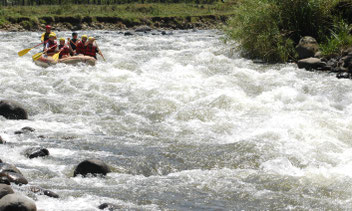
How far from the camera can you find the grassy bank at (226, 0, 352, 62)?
13539 millimetres

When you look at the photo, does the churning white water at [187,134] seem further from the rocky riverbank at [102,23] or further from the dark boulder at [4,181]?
the rocky riverbank at [102,23]

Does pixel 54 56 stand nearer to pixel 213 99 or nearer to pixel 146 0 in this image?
pixel 213 99

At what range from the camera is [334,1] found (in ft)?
45.2

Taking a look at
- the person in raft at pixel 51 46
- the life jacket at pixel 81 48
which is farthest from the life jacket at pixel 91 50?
the person in raft at pixel 51 46

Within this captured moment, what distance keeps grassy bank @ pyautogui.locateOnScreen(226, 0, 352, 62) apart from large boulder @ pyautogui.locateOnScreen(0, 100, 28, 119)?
7.67 meters

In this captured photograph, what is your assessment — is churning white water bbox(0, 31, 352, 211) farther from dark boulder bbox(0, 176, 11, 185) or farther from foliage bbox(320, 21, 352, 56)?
foliage bbox(320, 21, 352, 56)

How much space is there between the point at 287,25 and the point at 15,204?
38.8ft

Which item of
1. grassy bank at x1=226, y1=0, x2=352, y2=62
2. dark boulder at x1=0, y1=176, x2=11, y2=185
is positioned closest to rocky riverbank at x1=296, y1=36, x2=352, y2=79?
grassy bank at x1=226, y1=0, x2=352, y2=62

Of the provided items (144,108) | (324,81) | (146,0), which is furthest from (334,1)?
(146,0)

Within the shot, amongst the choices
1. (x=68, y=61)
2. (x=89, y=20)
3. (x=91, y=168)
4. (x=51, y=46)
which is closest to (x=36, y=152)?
(x=91, y=168)

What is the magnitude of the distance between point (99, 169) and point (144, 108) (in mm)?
3770

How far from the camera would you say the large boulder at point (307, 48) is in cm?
1316

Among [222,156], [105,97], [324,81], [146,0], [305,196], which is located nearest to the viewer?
[305,196]

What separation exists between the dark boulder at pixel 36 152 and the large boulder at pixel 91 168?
84cm
